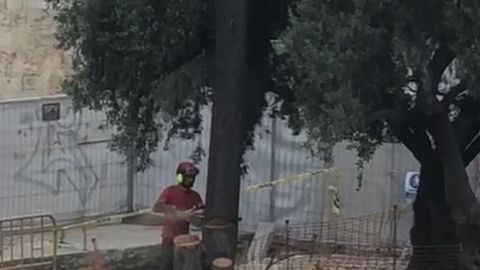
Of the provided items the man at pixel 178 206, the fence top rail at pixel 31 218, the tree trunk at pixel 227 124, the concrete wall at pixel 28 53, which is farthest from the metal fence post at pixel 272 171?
the tree trunk at pixel 227 124

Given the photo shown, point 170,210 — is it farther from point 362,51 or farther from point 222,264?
point 362,51

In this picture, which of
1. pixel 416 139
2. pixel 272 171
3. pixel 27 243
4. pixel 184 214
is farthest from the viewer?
pixel 272 171

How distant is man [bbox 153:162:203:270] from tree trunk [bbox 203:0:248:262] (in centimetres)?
110

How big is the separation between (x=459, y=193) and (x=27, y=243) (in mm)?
7023

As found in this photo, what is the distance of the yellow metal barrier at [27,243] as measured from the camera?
14.8m

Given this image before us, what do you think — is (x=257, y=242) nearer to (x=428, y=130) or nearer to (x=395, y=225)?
(x=395, y=225)

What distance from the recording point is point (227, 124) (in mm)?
10805

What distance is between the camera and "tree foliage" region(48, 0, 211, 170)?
10945mm

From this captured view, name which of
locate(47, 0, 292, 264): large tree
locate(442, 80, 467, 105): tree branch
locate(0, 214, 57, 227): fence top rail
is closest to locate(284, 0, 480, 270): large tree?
locate(442, 80, 467, 105): tree branch

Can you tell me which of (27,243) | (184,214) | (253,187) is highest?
(253,187)

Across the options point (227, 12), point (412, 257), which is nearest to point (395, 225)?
point (412, 257)

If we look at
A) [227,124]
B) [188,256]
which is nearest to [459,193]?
[227,124]

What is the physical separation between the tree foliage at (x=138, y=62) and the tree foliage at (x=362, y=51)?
213 cm

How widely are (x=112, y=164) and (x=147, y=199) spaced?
0.82 metres
